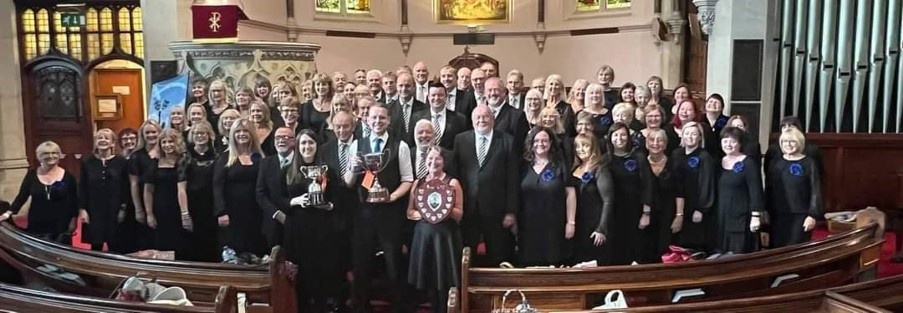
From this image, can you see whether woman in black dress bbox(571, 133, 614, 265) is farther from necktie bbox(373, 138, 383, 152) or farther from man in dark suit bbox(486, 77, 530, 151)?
necktie bbox(373, 138, 383, 152)

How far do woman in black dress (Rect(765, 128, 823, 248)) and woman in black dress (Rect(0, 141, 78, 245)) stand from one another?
14.1 ft

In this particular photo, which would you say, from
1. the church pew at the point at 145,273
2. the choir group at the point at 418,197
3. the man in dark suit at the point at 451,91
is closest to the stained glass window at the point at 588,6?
Result: the man in dark suit at the point at 451,91

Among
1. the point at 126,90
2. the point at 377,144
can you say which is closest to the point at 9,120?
the point at 126,90

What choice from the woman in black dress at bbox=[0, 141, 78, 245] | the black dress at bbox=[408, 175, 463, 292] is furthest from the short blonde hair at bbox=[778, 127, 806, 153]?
the woman in black dress at bbox=[0, 141, 78, 245]

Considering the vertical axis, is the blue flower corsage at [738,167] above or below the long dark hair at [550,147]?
below

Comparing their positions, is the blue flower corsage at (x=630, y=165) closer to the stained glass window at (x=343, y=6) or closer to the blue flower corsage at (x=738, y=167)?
the blue flower corsage at (x=738, y=167)

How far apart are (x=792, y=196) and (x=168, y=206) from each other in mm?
3703

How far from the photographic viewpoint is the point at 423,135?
447 centimetres

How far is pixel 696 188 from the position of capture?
4.84m

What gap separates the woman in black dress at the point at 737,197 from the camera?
4.63 meters

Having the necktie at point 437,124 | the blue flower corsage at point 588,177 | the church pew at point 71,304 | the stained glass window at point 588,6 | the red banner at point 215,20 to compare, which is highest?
the stained glass window at point 588,6

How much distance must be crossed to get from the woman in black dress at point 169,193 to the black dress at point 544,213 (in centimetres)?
203

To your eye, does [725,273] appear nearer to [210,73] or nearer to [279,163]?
→ [279,163]

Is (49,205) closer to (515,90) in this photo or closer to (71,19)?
(515,90)
